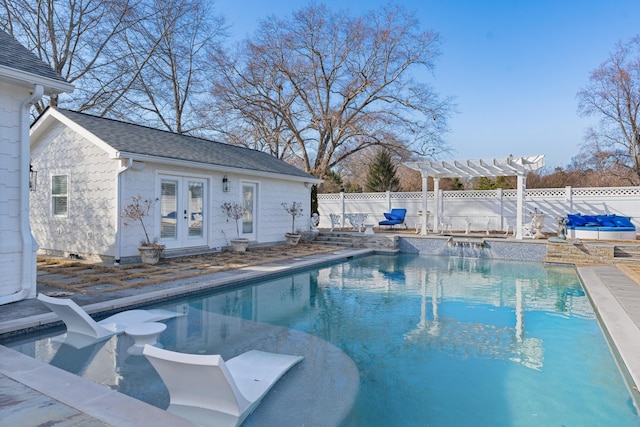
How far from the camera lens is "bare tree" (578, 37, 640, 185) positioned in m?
20.1

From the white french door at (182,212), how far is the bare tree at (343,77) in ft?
32.9

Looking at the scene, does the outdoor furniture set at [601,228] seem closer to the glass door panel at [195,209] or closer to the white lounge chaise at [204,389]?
the glass door panel at [195,209]

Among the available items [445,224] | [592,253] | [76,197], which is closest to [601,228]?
[592,253]

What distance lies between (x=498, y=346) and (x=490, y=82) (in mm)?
13725

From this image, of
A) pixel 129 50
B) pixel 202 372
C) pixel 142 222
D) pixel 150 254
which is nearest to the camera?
pixel 202 372

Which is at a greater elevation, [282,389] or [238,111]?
[238,111]

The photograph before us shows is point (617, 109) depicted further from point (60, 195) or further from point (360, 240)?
point (60, 195)

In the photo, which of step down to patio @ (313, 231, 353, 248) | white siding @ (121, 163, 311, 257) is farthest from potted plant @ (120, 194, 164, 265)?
step down to patio @ (313, 231, 353, 248)

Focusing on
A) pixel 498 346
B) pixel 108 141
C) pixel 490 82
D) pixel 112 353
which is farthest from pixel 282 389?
pixel 490 82

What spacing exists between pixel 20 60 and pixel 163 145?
15.4 ft

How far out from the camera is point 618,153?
2106 centimetres

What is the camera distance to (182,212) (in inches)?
376

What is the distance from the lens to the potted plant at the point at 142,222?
8163mm

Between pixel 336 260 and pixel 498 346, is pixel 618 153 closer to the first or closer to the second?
pixel 336 260
